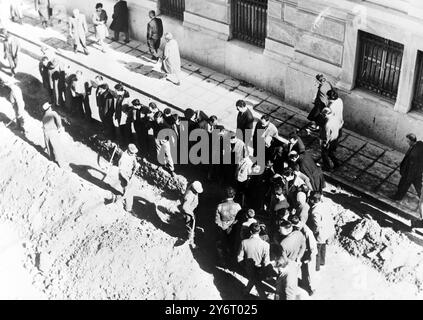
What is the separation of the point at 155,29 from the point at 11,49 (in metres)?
4.49

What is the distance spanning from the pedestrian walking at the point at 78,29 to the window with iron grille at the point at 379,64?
355 inches

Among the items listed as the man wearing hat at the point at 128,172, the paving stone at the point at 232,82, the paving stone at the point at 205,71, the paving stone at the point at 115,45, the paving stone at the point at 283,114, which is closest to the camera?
the man wearing hat at the point at 128,172

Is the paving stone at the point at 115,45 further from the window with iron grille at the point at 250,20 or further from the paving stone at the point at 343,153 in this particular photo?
the paving stone at the point at 343,153

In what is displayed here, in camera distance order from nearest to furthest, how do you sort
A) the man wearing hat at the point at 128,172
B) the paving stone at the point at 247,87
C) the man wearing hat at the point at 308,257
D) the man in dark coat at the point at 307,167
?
the man wearing hat at the point at 308,257, the man in dark coat at the point at 307,167, the man wearing hat at the point at 128,172, the paving stone at the point at 247,87

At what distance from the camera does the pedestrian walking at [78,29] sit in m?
18.2

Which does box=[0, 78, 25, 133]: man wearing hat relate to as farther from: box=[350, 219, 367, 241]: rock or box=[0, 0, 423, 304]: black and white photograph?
box=[350, 219, 367, 241]: rock

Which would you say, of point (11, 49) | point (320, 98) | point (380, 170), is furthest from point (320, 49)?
point (11, 49)

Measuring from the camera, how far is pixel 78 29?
18297mm

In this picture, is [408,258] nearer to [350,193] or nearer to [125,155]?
[350,193]

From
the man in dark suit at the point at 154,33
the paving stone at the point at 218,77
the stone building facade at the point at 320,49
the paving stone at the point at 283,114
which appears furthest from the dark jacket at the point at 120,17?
the paving stone at the point at 283,114

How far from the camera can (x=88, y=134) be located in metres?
15.3

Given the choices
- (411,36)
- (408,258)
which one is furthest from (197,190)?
(411,36)

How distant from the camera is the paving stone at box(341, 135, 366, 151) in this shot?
47.2 ft

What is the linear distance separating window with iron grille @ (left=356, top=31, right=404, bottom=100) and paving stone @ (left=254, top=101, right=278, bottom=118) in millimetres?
2505
